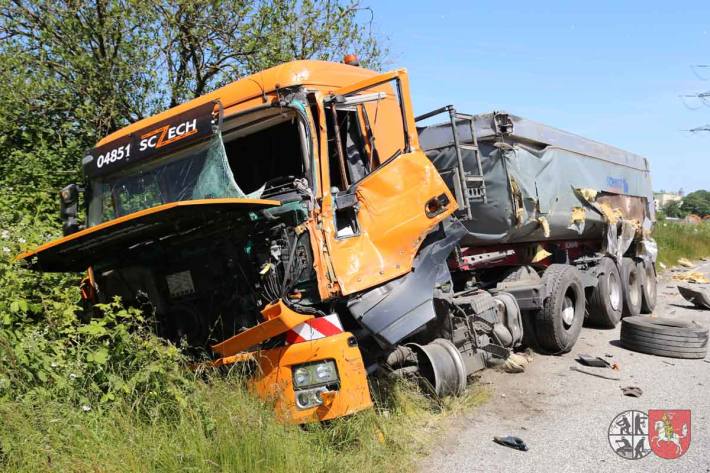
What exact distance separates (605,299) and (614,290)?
708 millimetres

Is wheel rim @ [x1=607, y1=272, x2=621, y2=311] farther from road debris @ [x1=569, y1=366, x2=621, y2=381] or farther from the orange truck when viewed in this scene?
the orange truck

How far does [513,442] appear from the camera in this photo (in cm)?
461

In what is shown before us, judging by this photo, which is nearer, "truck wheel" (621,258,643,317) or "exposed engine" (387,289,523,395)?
"exposed engine" (387,289,523,395)

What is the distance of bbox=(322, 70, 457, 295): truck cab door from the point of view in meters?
4.29

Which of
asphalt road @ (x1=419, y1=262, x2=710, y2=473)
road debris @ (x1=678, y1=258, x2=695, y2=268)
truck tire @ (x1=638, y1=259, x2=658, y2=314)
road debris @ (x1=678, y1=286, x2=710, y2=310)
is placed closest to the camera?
asphalt road @ (x1=419, y1=262, x2=710, y2=473)

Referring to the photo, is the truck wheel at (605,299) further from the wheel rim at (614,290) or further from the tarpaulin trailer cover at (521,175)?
the tarpaulin trailer cover at (521,175)

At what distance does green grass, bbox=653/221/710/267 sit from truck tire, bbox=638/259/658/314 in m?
9.46

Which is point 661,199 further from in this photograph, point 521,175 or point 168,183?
point 168,183

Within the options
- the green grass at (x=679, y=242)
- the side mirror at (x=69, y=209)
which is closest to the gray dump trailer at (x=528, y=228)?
the side mirror at (x=69, y=209)

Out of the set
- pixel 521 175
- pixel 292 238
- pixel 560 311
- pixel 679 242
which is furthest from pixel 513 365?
pixel 679 242

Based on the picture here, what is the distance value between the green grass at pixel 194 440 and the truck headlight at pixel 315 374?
0.29 meters

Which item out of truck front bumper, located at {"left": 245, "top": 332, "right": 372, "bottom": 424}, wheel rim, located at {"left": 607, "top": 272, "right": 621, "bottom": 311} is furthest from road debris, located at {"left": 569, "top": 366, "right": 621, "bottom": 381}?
truck front bumper, located at {"left": 245, "top": 332, "right": 372, "bottom": 424}

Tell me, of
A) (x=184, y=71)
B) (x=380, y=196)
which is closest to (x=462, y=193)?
(x=380, y=196)

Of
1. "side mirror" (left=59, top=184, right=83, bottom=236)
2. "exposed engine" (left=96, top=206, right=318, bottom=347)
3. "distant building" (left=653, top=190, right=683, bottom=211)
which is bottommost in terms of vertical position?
"distant building" (left=653, top=190, right=683, bottom=211)
